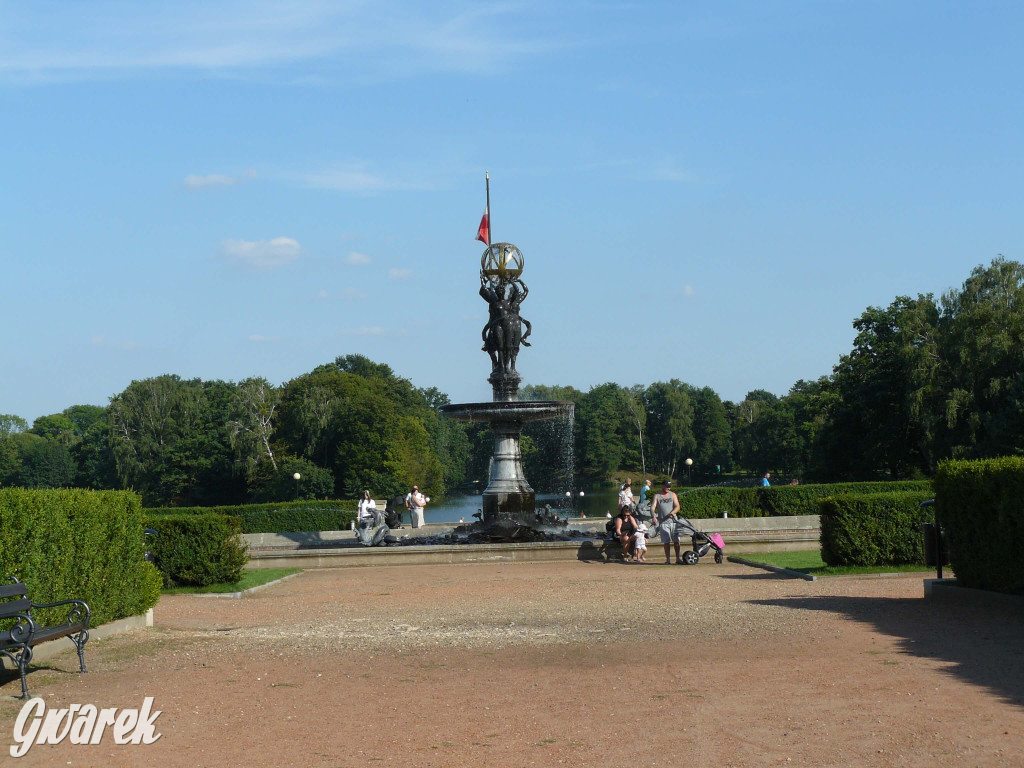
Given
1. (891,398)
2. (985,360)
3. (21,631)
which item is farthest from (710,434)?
(21,631)

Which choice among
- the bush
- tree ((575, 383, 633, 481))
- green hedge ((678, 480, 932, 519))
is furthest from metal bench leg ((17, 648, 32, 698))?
tree ((575, 383, 633, 481))

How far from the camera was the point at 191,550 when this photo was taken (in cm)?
1862

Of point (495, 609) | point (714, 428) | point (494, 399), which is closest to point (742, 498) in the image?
point (494, 399)

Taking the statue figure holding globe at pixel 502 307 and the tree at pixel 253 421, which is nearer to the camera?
the statue figure holding globe at pixel 502 307

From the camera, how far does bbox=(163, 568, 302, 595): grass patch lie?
18031 millimetres

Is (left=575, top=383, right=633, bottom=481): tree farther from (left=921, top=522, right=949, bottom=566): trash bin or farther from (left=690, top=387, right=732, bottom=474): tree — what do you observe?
(left=921, top=522, right=949, bottom=566): trash bin

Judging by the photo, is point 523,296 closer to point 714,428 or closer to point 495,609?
point 495,609

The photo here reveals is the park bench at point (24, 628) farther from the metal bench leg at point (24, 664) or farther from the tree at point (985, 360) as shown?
the tree at point (985, 360)

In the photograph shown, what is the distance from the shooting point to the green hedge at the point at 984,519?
1302cm

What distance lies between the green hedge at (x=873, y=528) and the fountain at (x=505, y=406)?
9.54 meters

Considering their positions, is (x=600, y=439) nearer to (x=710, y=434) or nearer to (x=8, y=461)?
(x=710, y=434)

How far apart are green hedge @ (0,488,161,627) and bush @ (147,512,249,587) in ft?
16.0

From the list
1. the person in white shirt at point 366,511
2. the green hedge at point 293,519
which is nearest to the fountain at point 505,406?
the person in white shirt at point 366,511

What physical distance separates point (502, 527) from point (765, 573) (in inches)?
342
